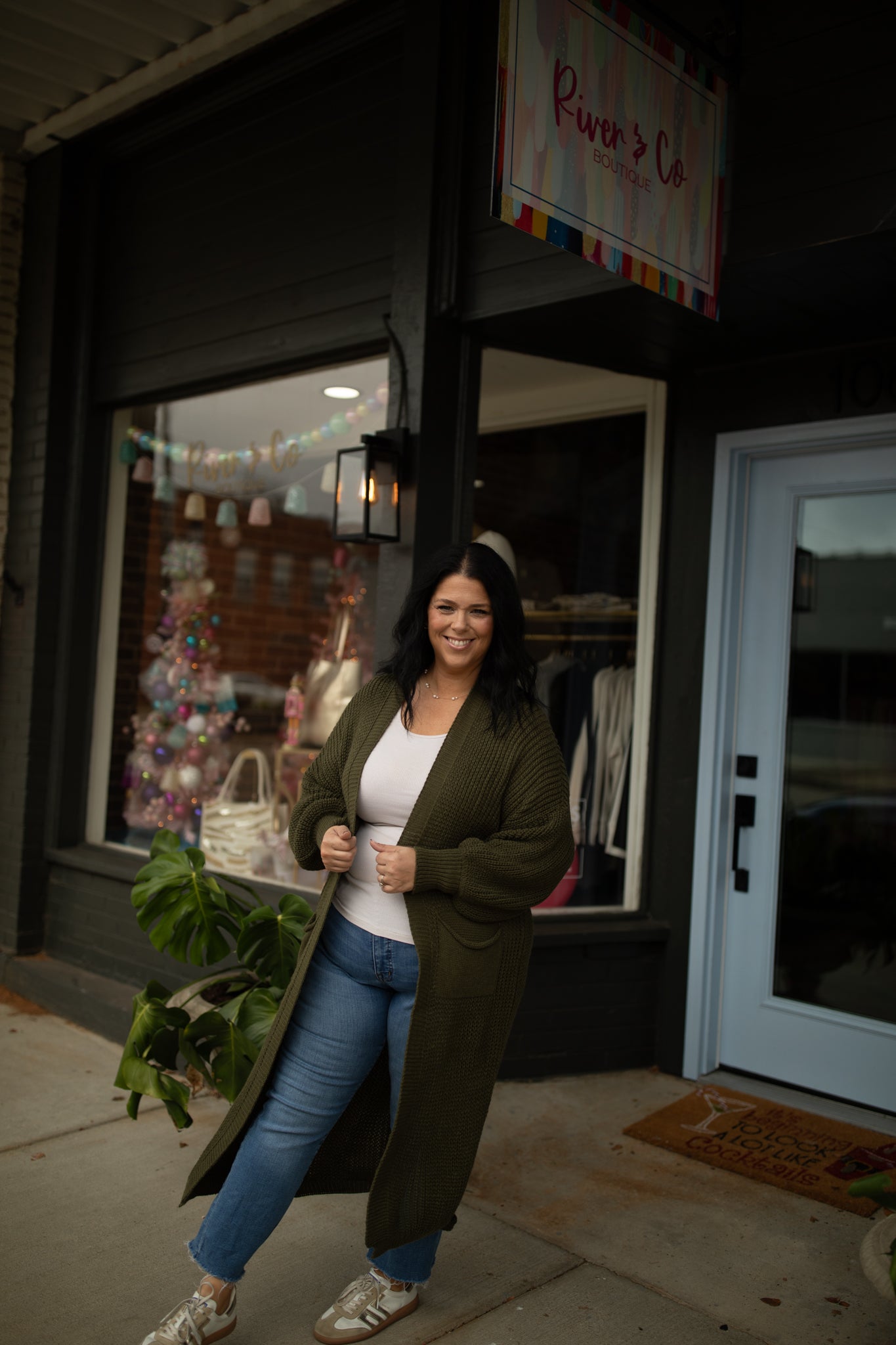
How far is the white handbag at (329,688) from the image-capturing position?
500cm

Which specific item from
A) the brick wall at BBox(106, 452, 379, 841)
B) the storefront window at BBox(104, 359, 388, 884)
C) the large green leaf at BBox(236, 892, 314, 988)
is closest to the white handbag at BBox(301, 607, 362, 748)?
the storefront window at BBox(104, 359, 388, 884)

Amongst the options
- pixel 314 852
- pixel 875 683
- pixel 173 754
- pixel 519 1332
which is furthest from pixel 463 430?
pixel 519 1332

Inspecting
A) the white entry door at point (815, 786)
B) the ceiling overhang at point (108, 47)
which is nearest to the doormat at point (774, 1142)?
the white entry door at point (815, 786)

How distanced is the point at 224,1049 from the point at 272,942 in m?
0.34

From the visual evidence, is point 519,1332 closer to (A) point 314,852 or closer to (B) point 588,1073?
(A) point 314,852

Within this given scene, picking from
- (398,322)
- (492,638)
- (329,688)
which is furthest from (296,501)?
(492,638)

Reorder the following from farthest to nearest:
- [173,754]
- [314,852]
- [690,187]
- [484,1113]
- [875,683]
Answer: [173,754] → [875,683] → [690,187] → [314,852] → [484,1113]

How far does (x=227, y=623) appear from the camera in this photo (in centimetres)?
567

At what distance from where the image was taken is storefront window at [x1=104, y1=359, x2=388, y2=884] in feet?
16.7

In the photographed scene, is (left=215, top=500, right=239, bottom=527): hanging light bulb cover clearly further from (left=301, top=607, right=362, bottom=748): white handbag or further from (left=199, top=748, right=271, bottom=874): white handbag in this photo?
(left=199, top=748, right=271, bottom=874): white handbag

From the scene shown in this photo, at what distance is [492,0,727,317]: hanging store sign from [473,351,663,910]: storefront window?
1.34m

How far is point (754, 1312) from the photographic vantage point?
2648mm

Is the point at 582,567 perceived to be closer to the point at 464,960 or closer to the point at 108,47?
the point at 464,960

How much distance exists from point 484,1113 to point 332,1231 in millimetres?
843
